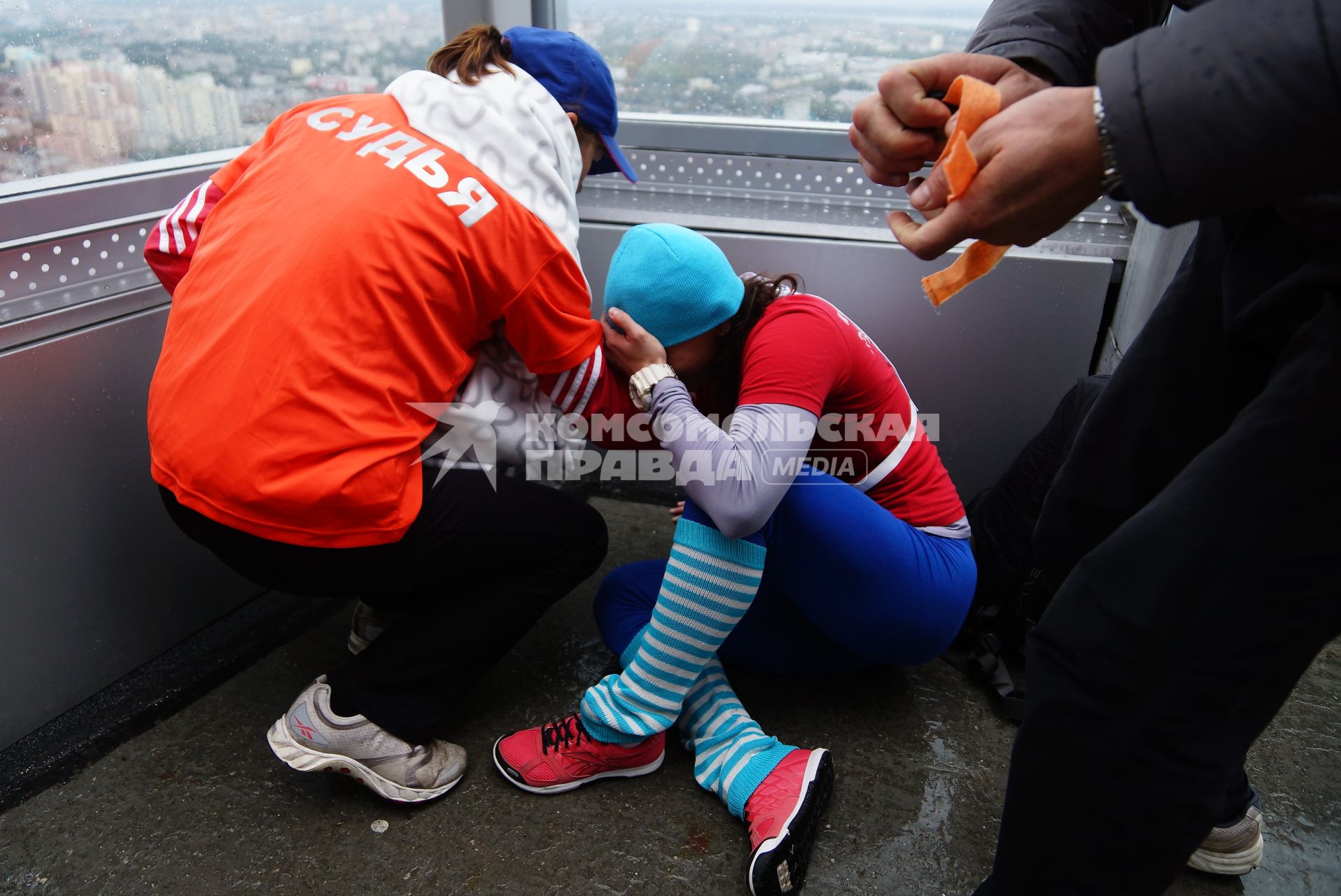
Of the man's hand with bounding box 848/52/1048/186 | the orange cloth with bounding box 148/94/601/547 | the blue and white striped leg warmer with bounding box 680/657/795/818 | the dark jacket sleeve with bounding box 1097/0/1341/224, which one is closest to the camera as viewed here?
the dark jacket sleeve with bounding box 1097/0/1341/224

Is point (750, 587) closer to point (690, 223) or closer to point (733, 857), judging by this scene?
point (733, 857)

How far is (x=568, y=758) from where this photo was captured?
150 cm

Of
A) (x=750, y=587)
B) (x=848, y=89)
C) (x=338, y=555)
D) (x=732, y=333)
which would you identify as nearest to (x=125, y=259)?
(x=338, y=555)

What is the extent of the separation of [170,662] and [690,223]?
1448 millimetres

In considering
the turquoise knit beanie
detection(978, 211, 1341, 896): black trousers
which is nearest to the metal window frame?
the turquoise knit beanie

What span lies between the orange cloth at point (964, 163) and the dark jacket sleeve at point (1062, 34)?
107 mm

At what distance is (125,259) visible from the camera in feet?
5.28

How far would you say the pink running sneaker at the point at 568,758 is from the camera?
1.49m

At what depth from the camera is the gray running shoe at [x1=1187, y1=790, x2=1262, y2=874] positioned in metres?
1.35

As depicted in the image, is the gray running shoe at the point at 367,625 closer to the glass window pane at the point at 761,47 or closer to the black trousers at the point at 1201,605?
the black trousers at the point at 1201,605

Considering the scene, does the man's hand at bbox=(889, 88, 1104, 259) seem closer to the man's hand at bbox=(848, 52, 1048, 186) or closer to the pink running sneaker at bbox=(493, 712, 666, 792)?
the man's hand at bbox=(848, 52, 1048, 186)

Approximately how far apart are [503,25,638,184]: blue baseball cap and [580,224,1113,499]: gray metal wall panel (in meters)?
0.69

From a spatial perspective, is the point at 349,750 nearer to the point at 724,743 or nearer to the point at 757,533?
the point at 724,743

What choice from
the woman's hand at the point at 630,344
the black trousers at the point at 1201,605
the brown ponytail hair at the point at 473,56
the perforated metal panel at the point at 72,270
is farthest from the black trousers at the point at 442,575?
the black trousers at the point at 1201,605
